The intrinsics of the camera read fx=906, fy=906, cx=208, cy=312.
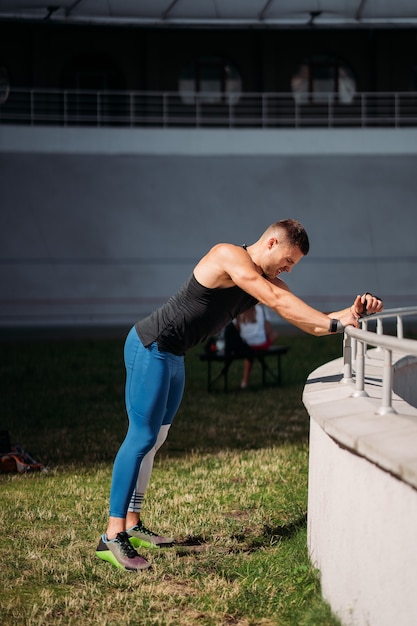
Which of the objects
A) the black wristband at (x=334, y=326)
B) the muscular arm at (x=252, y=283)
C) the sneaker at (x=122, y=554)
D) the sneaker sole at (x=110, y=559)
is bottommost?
the sneaker sole at (x=110, y=559)

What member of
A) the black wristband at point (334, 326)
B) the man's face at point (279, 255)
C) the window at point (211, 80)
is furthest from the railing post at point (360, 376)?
the window at point (211, 80)

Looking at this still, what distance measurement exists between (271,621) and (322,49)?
27941 mm

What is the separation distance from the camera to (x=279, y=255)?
4.62 m

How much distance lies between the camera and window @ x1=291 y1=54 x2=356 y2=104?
Result: 29812mm

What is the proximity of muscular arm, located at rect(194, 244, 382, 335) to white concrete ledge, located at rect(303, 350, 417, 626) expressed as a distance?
0.39 meters

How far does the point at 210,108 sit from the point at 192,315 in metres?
25.4

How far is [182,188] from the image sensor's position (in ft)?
84.7

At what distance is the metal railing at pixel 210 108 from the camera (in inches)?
1097

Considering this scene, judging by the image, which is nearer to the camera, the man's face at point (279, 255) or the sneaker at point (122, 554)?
the man's face at point (279, 255)

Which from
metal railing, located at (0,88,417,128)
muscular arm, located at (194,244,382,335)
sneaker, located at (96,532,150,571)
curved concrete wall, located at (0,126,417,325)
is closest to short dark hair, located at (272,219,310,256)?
muscular arm, located at (194,244,382,335)

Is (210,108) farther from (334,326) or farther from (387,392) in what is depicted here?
(387,392)

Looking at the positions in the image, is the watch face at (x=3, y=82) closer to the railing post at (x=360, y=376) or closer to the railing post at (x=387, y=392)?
the railing post at (x=360, y=376)

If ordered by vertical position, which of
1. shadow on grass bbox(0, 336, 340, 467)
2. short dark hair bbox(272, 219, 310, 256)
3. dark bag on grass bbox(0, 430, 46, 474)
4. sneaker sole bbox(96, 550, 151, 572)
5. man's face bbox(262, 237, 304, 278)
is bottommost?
shadow on grass bbox(0, 336, 340, 467)

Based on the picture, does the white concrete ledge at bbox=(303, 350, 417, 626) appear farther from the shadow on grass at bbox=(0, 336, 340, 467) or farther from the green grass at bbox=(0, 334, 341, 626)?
the shadow on grass at bbox=(0, 336, 340, 467)
